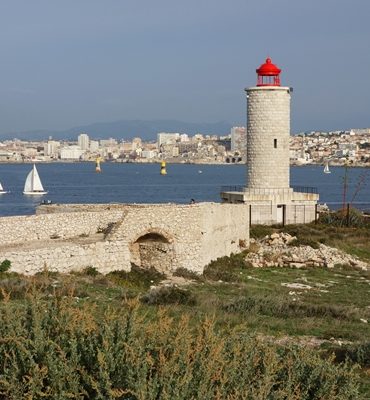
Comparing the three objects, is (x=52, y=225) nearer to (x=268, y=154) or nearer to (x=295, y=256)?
(x=295, y=256)

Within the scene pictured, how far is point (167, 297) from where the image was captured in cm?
1295

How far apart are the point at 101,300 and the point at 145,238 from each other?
22.3 ft

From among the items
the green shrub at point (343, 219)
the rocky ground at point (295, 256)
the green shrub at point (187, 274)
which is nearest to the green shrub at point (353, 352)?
the green shrub at point (187, 274)

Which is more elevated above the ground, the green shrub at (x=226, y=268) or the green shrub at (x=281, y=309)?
the green shrub at (x=281, y=309)

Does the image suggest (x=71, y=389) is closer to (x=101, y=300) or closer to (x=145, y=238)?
(x=101, y=300)

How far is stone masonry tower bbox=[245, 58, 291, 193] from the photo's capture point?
94.4 ft

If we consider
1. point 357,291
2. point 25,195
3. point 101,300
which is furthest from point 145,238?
point 25,195

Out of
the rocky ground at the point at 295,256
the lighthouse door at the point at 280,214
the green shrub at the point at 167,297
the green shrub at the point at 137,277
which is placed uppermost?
the lighthouse door at the point at 280,214

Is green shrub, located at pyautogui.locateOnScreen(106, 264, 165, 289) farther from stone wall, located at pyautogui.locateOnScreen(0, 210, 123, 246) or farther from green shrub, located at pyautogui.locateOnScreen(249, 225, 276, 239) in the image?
green shrub, located at pyautogui.locateOnScreen(249, 225, 276, 239)

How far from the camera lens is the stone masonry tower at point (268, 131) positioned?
28.8m

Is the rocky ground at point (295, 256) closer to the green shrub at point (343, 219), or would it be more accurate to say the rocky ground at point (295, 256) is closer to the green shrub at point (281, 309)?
the green shrub at point (343, 219)

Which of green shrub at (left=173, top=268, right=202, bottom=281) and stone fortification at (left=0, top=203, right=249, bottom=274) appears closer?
stone fortification at (left=0, top=203, right=249, bottom=274)

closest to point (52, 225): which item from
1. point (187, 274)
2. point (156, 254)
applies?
point (156, 254)

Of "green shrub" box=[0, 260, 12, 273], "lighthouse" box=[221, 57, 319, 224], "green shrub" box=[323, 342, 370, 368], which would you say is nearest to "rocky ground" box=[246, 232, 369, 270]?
"lighthouse" box=[221, 57, 319, 224]
